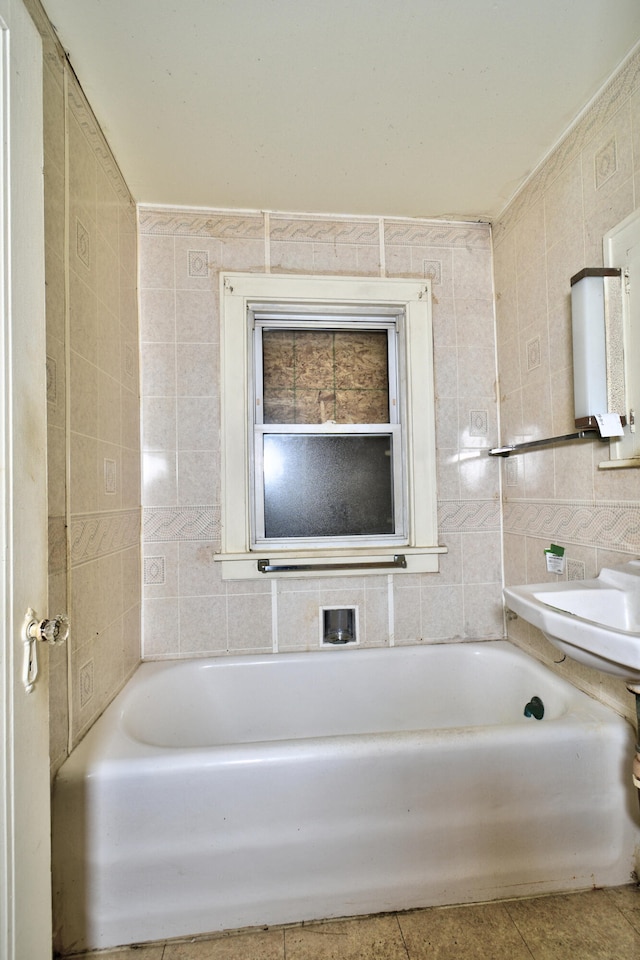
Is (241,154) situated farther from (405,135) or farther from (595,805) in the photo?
(595,805)

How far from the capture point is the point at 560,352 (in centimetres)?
161

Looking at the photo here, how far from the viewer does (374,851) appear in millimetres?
1176

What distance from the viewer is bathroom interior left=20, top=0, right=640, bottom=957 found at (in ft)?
4.50

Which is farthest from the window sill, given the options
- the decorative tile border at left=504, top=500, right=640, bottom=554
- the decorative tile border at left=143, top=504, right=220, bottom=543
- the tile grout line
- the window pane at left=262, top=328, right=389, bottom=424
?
the tile grout line

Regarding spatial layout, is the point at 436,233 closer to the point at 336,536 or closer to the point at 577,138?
the point at 577,138

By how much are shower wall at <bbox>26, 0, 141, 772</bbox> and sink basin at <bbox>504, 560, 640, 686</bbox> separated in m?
1.21

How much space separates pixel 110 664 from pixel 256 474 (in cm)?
91

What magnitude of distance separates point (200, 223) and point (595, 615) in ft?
6.69

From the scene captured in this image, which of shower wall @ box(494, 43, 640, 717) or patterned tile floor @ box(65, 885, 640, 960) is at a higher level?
shower wall @ box(494, 43, 640, 717)

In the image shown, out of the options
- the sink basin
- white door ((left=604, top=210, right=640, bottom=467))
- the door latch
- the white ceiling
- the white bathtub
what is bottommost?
the white bathtub

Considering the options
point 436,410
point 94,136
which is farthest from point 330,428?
point 94,136

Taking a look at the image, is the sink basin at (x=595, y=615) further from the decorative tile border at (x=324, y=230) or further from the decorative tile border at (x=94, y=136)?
the decorative tile border at (x=94, y=136)

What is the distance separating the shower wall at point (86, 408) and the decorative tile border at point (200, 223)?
0.13 m

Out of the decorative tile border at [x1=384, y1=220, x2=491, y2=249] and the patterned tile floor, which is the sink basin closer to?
the patterned tile floor
